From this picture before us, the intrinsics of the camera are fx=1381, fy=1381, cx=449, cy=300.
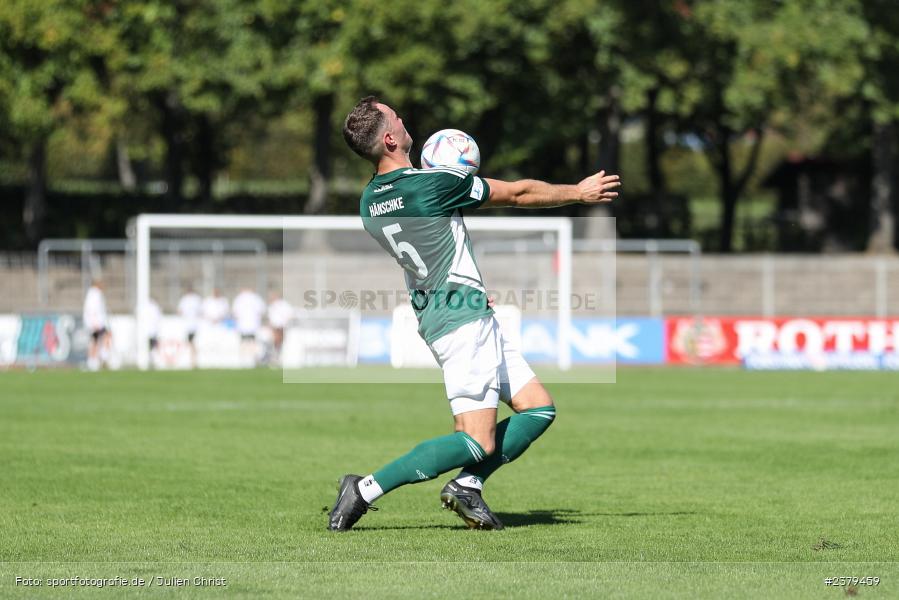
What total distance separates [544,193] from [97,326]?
77.2 ft

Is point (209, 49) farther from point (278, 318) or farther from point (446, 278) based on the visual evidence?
point (446, 278)

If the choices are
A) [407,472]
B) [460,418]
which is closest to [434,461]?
[407,472]

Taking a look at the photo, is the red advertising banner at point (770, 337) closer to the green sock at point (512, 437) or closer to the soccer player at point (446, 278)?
the green sock at point (512, 437)

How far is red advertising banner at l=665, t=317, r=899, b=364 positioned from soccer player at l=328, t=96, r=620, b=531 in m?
23.3

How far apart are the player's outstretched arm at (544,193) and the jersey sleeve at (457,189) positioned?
52 mm

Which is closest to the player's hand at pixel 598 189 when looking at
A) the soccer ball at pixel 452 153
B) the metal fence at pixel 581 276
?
the soccer ball at pixel 452 153

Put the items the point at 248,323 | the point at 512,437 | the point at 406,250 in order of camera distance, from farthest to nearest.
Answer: the point at 248,323
the point at 512,437
the point at 406,250

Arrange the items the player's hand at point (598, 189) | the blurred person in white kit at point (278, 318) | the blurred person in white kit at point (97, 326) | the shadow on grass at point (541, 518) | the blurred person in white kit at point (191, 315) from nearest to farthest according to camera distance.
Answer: the player's hand at point (598, 189) < the shadow on grass at point (541, 518) < the blurred person in white kit at point (97, 326) < the blurred person in white kit at point (191, 315) < the blurred person in white kit at point (278, 318)

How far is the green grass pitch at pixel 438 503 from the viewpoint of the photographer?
6625 millimetres

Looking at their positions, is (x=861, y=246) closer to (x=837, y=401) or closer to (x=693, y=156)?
(x=837, y=401)

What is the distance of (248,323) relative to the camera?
31906mm

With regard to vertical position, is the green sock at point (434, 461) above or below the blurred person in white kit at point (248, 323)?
below

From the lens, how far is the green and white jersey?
7.71 m

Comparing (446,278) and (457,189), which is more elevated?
(457,189)
